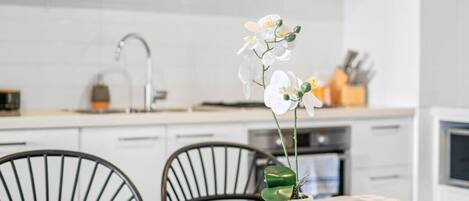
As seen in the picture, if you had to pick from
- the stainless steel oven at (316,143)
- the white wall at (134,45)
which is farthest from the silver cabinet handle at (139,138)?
the white wall at (134,45)

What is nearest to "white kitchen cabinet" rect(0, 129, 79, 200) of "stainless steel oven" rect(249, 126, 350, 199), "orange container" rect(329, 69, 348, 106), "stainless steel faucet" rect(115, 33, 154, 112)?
"stainless steel faucet" rect(115, 33, 154, 112)

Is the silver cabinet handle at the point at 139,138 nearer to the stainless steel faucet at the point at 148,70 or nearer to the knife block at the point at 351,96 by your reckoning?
the stainless steel faucet at the point at 148,70

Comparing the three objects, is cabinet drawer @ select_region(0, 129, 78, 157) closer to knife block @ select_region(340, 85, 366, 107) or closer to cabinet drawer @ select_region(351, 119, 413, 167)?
cabinet drawer @ select_region(351, 119, 413, 167)

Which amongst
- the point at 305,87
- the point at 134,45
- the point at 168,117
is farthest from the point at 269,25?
the point at 134,45

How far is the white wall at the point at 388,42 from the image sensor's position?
137 inches

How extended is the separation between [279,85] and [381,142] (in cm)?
236

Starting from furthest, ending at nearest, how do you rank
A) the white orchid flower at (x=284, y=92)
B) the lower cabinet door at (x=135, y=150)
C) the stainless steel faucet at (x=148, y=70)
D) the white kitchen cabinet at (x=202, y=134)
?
the stainless steel faucet at (x=148, y=70)
the white kitchen cabinet at (x=202, y=134)
the lower cabinet door at (x=135, y=150)
the white orchid flower at (x=284, y=92)

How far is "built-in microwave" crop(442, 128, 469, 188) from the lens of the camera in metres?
3.22

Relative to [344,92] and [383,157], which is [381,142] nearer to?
[383,157]

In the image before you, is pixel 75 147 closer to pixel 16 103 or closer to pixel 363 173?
pixel 16 103

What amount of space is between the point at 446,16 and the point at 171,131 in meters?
1.84

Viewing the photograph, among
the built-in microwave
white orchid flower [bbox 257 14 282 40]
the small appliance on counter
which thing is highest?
white orchid flower [bbox 257 14 282 40]

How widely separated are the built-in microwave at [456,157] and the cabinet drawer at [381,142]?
0.75ft

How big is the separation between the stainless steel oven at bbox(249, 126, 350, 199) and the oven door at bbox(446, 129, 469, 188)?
0.58m
